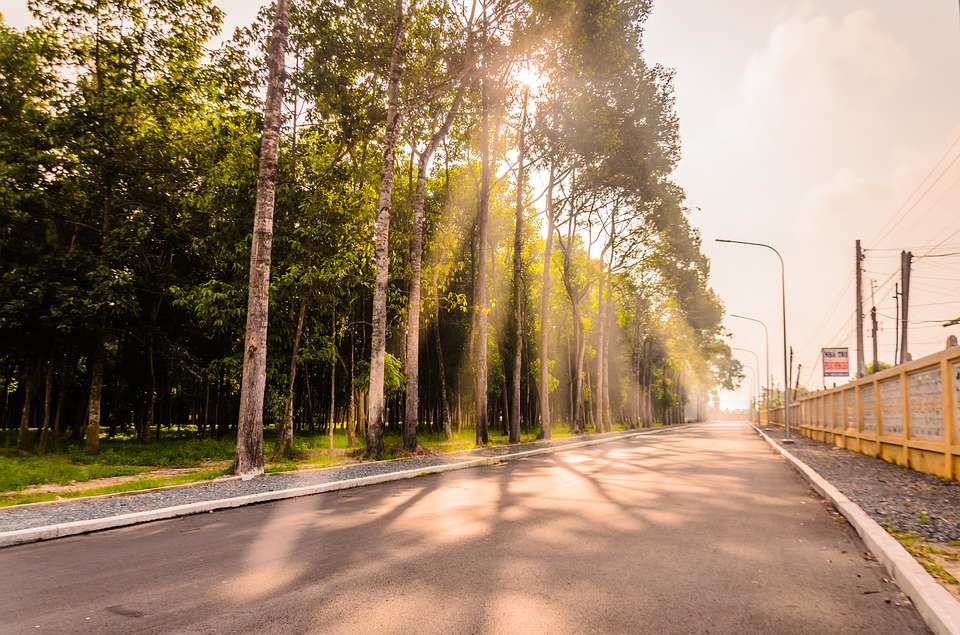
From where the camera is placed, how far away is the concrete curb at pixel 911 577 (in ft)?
11.4

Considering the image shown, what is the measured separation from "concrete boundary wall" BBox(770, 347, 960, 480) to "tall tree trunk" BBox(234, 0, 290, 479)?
1332 cm

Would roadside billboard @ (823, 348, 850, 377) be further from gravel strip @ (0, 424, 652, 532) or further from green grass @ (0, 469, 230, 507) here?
A: green grass @ (0, 469, 230, 507)

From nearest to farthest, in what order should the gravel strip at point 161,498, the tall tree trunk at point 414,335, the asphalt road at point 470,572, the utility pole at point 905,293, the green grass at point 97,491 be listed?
the asphalt road at point 470,572 < the gravel strip at point 161,498 < the green grass at point 97,491 < the tall tree trunk at point 414,335 < the utility pole at point 905,293

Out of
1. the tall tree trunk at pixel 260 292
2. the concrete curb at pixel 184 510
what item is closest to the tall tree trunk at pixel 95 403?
the tall tree trunk at pixel 260 292

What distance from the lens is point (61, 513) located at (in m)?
7.78

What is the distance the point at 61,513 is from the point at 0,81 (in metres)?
17.8

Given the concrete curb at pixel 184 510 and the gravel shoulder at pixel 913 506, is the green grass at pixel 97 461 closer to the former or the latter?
the concrete curb at pixel 184 510

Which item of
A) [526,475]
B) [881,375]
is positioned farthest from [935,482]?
[526,475]

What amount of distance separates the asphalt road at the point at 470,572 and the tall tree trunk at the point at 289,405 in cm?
970

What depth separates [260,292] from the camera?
12.1 meters

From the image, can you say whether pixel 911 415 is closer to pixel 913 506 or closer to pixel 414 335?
pixel 913 506

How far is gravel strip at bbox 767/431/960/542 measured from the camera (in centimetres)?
637

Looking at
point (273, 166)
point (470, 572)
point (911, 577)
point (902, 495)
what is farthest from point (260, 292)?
point (902, 495)

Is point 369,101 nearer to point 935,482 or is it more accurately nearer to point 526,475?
point 526,475
